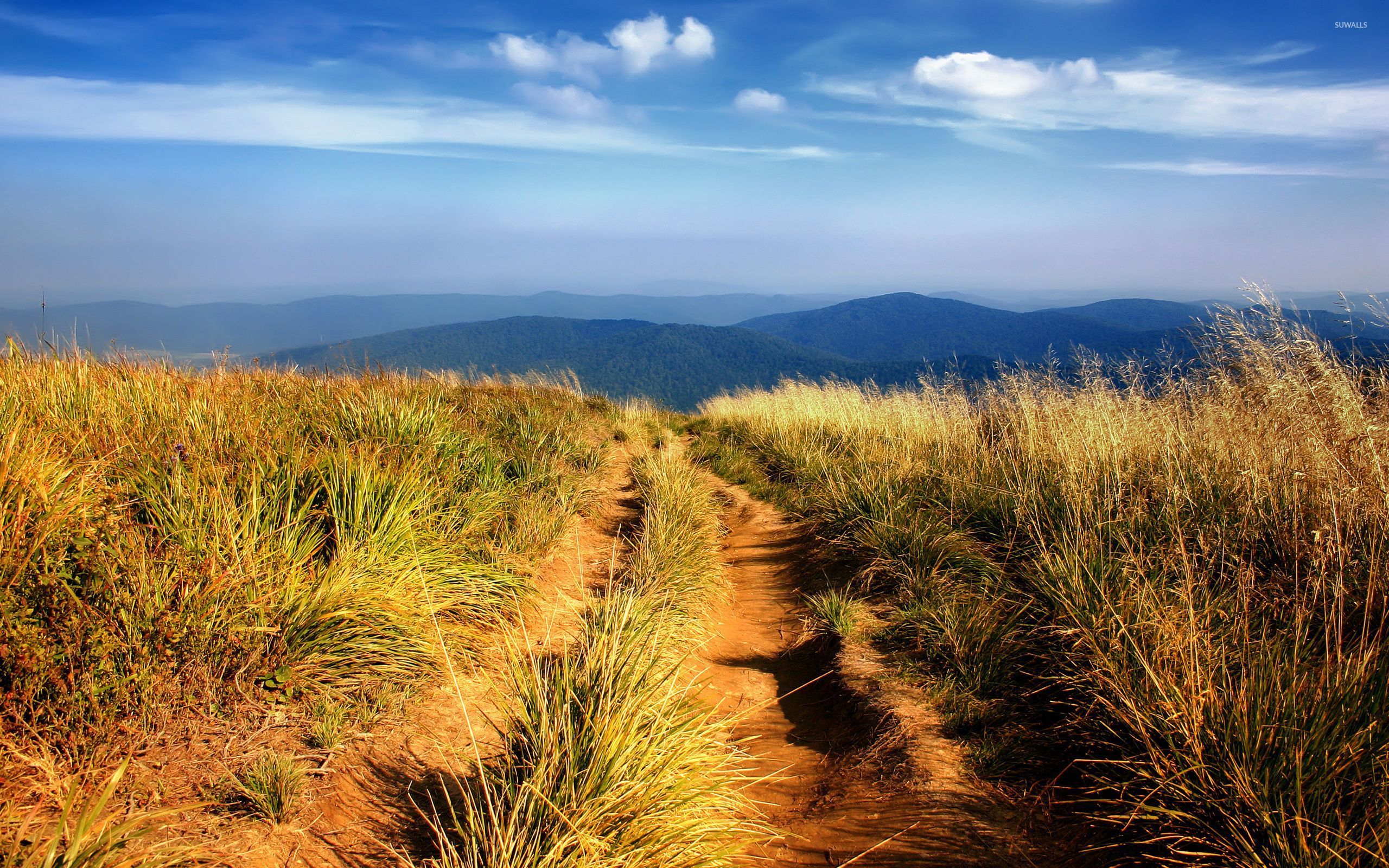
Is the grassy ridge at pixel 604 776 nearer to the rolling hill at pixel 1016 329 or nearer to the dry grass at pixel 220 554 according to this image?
the dry grass at pixel 220 554

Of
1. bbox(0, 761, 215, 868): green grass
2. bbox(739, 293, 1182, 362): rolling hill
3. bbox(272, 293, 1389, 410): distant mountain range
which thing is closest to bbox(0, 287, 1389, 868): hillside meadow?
bbox(0, 761, 215, 868): green grass

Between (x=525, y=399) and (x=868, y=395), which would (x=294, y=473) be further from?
(x=868, y=395)

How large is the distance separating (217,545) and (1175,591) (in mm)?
4708

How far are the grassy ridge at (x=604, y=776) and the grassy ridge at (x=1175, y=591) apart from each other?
154 centimetres

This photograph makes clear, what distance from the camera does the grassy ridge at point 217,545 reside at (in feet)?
7.49

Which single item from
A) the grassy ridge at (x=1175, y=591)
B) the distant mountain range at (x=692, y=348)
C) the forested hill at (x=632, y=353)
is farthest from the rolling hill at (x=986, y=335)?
the grassy ridge at (x=1175, y=591)

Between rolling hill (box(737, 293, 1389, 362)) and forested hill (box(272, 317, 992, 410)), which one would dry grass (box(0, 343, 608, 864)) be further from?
rolling hill (box(737, 293, 1389, 362))

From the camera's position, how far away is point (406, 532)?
153 inches

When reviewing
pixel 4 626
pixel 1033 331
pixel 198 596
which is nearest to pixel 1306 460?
pixel 198 596

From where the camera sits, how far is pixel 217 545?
2.91 meters

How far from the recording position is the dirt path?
272 centimetres

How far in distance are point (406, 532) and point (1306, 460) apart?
611 cm

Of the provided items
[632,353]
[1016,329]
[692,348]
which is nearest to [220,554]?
[632,353]

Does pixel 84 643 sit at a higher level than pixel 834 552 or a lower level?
higher
